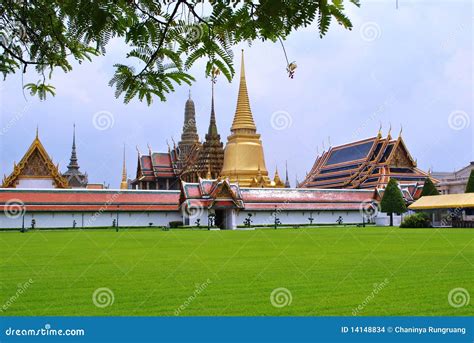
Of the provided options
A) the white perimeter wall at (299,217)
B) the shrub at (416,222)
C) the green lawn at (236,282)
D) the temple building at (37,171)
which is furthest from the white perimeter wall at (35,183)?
the green lawn at (236,282)

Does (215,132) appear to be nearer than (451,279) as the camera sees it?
No

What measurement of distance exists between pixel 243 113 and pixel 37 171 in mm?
22329

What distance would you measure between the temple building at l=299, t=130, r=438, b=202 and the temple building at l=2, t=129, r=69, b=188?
2817cm

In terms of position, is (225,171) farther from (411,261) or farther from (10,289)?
(10,289)

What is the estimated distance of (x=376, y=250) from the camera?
1669 centimetres

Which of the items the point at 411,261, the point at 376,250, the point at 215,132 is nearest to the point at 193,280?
the point at 411,261

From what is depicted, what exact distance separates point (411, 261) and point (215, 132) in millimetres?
49738

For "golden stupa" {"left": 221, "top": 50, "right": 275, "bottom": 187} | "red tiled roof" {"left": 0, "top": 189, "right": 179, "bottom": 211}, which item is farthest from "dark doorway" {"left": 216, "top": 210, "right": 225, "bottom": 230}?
"golden stupa" {"left": 221, "top": 50, "right": 275, "bottom": 187}
